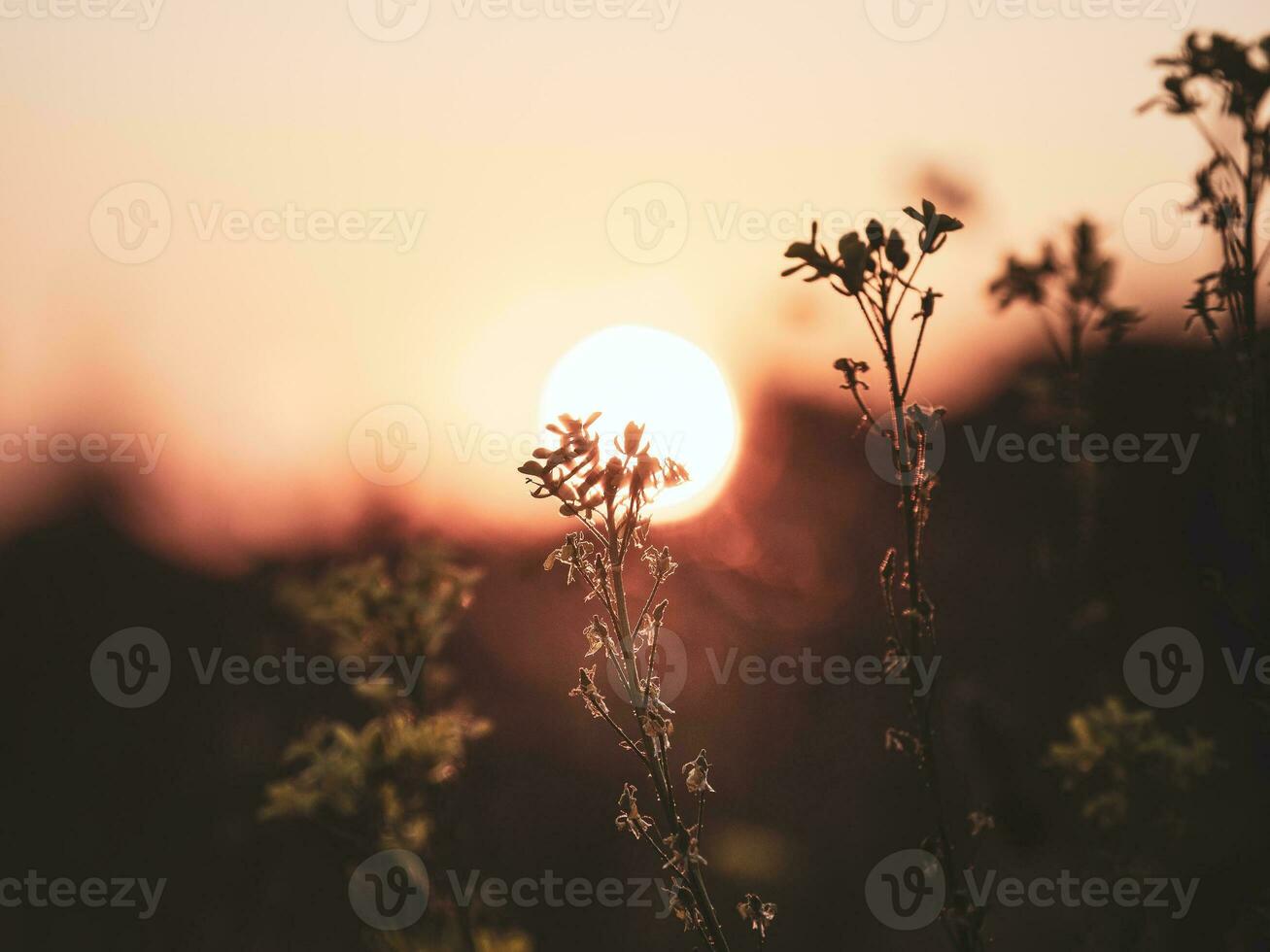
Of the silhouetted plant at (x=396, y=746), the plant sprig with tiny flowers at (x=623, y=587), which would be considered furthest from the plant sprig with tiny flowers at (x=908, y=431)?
the silhouetted plant at (x=396, y=746)

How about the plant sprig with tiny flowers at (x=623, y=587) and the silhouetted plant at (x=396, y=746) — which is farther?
the silhouetted plant at (x=396, y=746)

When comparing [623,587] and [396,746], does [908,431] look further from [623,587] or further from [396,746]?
[396,746]

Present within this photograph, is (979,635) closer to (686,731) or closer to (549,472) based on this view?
(686,731)

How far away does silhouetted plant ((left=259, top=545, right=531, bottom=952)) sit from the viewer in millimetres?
4008

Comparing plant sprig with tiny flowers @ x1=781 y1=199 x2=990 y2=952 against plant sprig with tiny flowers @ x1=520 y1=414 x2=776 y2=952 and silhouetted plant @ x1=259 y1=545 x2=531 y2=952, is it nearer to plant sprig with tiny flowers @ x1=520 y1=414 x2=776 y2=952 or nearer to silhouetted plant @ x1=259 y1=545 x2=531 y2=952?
plant sprig with tiny flowers @ x1=520 y1=414 x2=776 y2=952

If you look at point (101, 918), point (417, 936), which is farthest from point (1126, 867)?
A: point (101, 918)

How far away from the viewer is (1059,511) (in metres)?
5.57

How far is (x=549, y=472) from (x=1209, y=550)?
249 inches

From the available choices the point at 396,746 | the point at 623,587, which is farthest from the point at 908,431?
the point at 396,746

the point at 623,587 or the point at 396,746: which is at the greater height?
the point at 623,587

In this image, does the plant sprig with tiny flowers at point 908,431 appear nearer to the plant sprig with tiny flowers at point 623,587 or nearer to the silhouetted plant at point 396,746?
the plant sprig with tiny flowers at point 623,587

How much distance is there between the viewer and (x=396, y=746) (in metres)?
Result: 4.14

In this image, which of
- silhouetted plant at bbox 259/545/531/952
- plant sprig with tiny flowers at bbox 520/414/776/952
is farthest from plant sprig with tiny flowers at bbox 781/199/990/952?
silhouetted plant at bbox 259/545/531/952

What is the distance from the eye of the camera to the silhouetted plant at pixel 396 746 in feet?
13.1
